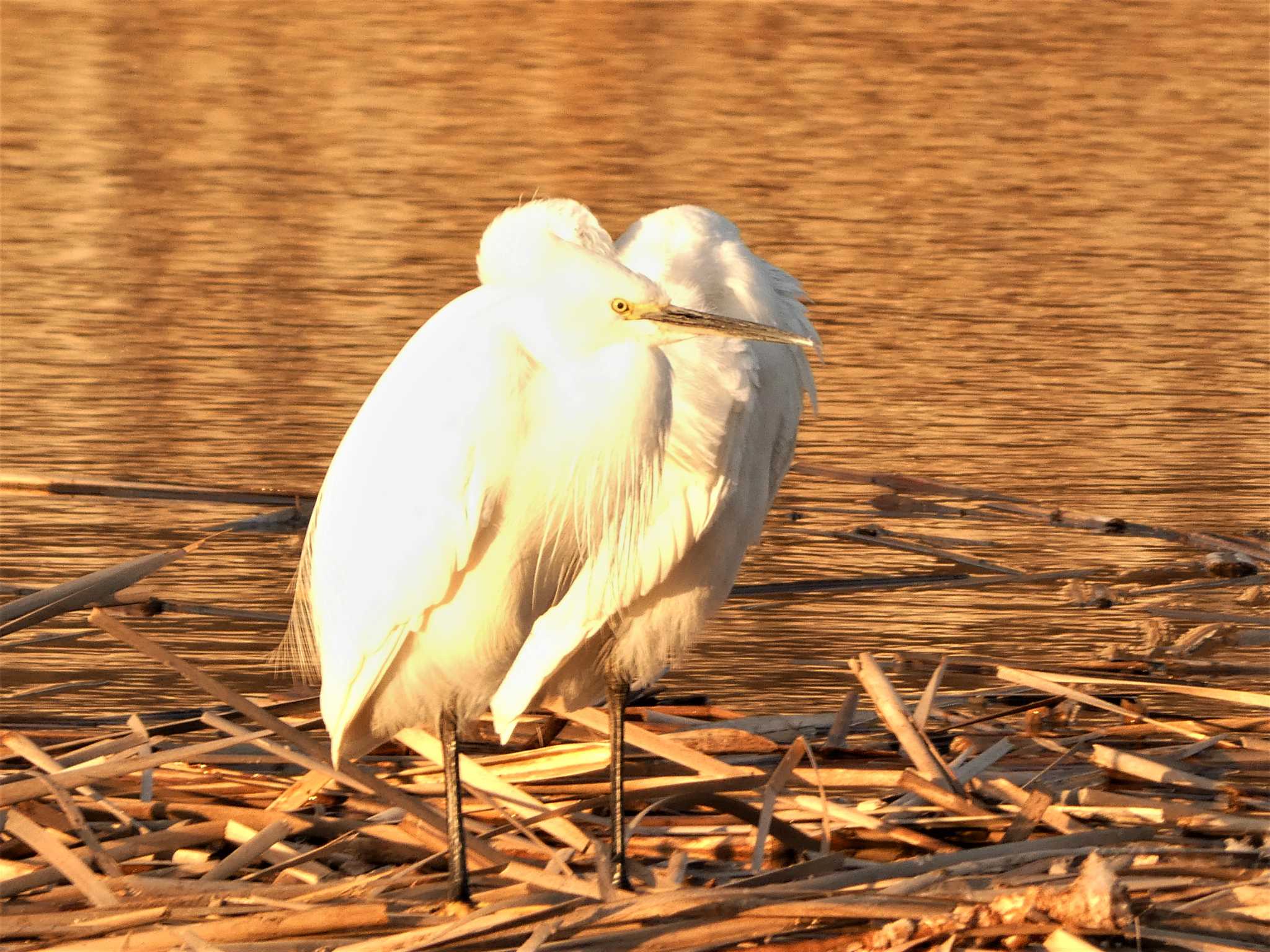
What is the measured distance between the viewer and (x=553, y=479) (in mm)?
3090

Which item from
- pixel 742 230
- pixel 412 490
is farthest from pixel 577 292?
pixel 742 230

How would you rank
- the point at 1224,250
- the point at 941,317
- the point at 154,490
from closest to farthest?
the point at 154,490, the point at 941,317, the point at 1224,250

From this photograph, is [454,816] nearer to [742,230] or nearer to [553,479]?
[553,479]

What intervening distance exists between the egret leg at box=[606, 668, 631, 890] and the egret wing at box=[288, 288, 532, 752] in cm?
44

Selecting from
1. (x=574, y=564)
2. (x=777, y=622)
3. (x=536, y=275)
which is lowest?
(x=777, y=622)

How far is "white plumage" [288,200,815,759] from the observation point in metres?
3.02

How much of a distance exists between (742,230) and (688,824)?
5307 millimetres

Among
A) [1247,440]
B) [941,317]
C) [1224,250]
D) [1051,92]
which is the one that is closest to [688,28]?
[1051,92]

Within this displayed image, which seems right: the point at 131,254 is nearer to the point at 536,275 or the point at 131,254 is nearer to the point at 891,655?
the point at 891,655

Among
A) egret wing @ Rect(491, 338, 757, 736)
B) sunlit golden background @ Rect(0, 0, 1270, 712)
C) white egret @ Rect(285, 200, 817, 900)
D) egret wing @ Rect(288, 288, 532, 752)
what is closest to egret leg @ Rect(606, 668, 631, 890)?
white egret @ Rect(285, 200, 817, 900)

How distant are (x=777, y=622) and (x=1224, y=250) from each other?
508 cm

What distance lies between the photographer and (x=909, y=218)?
9.50m

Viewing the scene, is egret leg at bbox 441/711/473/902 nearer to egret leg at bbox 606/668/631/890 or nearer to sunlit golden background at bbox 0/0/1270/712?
egret leg at bbox 606/668/631/890

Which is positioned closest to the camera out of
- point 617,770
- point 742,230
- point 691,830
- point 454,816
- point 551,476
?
point 551,476
